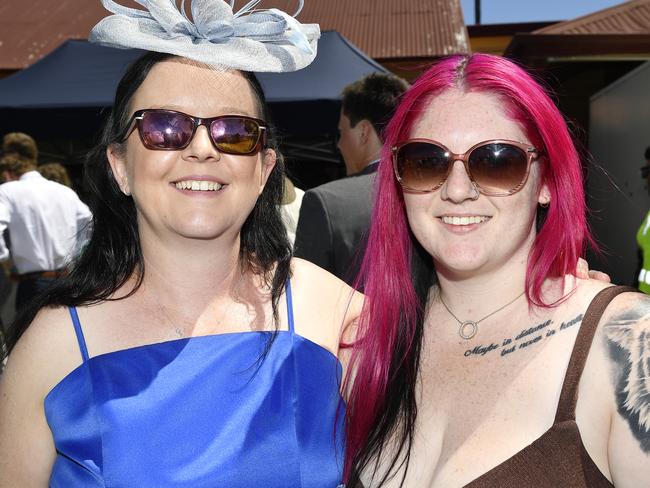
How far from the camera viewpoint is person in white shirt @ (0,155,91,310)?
5.39 m

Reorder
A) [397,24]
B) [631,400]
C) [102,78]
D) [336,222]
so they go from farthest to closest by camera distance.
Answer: [397,24]
[102,78]
[336,222]
[631,400]

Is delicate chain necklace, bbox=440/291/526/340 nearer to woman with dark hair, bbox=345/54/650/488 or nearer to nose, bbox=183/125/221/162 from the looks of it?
woman with dark hair, bbox=345/54/650/488

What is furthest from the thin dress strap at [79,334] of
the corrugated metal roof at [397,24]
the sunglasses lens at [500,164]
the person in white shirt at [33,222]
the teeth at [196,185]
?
the corrugated metal roof at [397,24]

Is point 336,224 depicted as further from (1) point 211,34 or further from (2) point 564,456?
(2) point 564,456

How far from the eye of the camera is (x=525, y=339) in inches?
63.8

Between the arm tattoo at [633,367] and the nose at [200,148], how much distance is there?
1.03 metres

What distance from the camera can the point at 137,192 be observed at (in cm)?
183

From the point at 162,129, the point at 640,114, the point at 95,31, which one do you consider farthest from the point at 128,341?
the point at 640,114

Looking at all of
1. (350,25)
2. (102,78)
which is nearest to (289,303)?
(102,78)

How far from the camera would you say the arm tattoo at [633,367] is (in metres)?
1.36

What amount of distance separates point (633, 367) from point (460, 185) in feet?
1.77

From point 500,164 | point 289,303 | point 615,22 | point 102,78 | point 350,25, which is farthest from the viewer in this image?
point 350,25

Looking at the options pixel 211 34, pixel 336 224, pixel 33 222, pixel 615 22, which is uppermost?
pixel 211 34

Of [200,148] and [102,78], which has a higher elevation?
[200,148]
